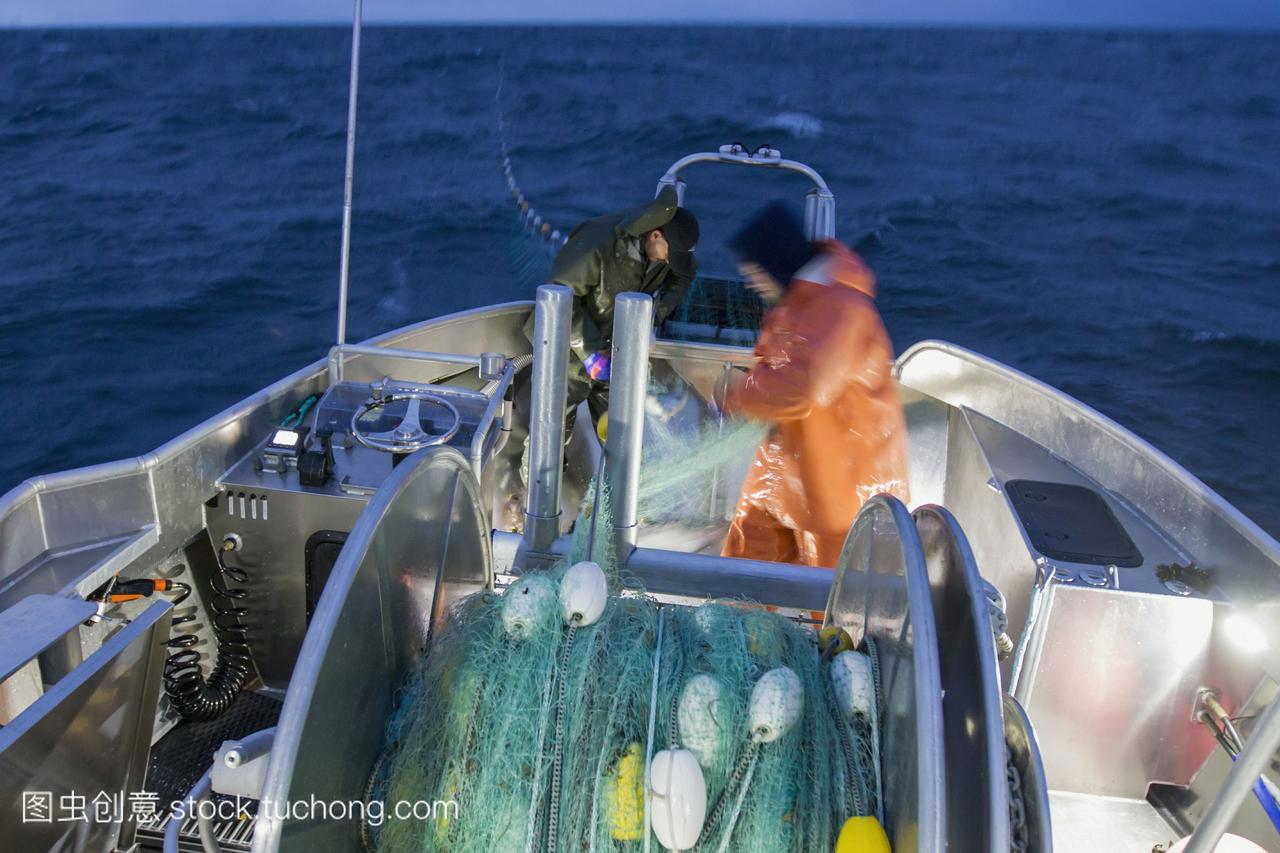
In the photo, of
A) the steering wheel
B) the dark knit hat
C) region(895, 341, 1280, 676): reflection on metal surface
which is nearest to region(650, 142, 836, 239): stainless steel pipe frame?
region(895, 341, 1280, 676): reflection on metal surface

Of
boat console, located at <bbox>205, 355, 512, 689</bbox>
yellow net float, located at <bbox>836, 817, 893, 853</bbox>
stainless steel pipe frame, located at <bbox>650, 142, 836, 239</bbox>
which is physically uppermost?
stainless steel pipe frame, located at <bbox>650, 142, 836, 239</bbox>

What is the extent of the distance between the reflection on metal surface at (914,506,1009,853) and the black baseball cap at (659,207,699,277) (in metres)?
2.91

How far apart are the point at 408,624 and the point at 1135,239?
18176mm

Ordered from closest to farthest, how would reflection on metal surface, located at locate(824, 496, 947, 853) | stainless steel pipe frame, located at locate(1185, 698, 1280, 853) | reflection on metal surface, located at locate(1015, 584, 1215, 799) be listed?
stainless steel pipe frame, located at locate(1185, 698, 1280, 853) < reflection on metal surface, located at locate(824, 496, 947, 853) < reflection on metal surface, located at locate(1015, 584, 1215, 799)

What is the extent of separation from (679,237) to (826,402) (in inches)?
61.8

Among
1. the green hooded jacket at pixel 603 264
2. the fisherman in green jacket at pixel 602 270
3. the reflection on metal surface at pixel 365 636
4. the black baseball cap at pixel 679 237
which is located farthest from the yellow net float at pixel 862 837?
the black baseball cap at pixel 679 237

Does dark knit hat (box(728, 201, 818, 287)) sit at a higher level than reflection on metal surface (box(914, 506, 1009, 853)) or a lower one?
higher

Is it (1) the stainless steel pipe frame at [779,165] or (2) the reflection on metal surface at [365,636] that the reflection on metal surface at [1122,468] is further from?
(2) the reflection on metal surface at [365,636]

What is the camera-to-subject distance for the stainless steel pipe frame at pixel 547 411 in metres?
2.14

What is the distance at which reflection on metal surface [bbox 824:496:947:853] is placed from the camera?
137 centimetres

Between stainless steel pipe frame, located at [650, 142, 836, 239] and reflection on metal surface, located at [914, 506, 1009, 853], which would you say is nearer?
reflection on metal surface, located at [914, 506, 1009, 853]

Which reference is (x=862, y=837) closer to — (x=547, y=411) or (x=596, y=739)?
(x=596, y=739)

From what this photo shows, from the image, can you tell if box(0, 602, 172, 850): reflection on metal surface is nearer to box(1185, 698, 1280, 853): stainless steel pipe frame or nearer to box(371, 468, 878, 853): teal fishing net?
box(371, 468, 878, 853): teal fishing net

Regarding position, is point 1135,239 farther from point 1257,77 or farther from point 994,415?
point 1257,77
